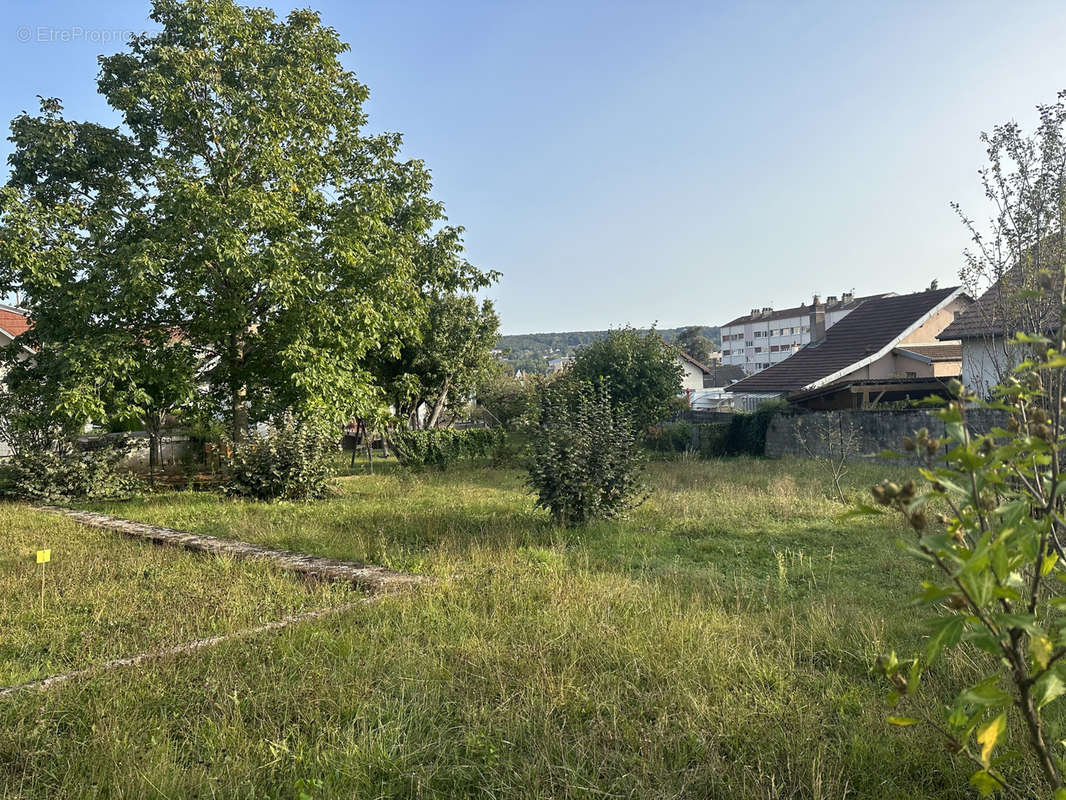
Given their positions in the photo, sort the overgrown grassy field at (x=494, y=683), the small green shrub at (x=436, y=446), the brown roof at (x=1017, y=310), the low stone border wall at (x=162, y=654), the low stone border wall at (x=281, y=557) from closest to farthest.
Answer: the overgrown grassy field at (x=494, y=683), the low stone border wall at (x=162, y=654), the low stone border wall at (x=281, y=557), the brown roof at (x=1017, y=310), the small green shrub at (x=436, y=446)

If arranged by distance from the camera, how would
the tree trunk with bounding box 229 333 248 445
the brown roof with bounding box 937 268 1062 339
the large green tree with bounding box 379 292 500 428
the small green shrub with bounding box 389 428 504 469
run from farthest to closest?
the large green tree with bounding box 379 292 500 428, the small green shrub with bounding box 389 428 504 469, the tree trunk with bounding box 229 333 248 445, the brown roof with bounding box 937 268 1062 339

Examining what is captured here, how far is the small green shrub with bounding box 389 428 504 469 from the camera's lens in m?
18.3

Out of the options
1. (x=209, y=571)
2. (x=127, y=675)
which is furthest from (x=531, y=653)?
(x=209, y=571)

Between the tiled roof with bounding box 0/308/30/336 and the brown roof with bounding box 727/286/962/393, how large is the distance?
2831 cm

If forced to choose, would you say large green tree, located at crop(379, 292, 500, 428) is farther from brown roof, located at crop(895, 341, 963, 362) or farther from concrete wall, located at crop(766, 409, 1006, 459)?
brown roof, located at crop(895, 341, 963, 362)

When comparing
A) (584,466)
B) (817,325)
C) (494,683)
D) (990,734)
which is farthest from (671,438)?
(990,734)

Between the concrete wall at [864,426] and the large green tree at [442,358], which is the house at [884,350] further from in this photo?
the large green tree at [442,358]

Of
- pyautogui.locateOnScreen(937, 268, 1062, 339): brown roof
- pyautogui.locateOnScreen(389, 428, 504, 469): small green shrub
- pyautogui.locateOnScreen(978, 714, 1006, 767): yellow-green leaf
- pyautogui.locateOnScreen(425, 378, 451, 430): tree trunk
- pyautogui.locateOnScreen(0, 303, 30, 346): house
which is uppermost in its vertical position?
pyautogui.locateOnScreen(0, 303, 30, 346): house

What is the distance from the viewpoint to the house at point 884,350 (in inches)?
929

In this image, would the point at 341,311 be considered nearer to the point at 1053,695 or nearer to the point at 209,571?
the point at 209,571

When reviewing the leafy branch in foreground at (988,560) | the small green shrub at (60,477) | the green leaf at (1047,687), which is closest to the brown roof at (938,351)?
the small green shrub at (60,477)

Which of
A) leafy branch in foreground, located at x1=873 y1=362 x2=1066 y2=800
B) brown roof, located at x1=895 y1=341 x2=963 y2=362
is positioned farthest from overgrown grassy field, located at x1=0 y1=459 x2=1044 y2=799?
brown roof, located at x1=895 y1=341 x2=963 y2=362

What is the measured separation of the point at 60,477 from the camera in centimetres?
1222

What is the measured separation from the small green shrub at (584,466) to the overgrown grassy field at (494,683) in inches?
58.4
